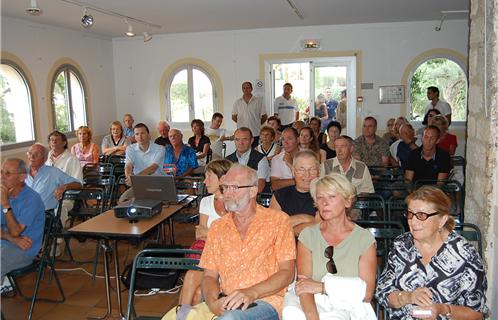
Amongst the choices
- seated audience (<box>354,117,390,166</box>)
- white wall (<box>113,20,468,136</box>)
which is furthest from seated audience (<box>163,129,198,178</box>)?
white wall (<box>113,20,468,136</box>)

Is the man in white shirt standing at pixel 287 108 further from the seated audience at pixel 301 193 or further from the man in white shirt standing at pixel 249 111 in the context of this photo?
the seated audience at pixel 301 193

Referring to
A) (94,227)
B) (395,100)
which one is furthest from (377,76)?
(94,227)

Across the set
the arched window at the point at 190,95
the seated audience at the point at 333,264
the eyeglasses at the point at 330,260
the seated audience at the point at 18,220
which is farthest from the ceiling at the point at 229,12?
the eyeglasses at the point at 330,260

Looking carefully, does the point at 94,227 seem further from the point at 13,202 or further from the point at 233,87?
the point at 233,87

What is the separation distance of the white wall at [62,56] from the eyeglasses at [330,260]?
6728 mm

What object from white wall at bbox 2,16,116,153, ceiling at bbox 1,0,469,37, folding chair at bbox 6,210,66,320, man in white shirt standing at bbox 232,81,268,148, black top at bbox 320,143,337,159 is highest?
ceiling at bbox 1,0,469,37

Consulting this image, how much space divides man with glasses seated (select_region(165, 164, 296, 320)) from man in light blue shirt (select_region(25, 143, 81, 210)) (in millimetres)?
2443

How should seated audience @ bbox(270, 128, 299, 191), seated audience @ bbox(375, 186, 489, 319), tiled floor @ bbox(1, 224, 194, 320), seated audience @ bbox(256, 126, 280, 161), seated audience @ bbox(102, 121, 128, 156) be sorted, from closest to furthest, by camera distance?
seated audience @ bbox(375, 186, 489, 319) → tiled floor @ bbox(1, 224, 194, 320) → seated audience @ bbox(270, 128, 299, 191) → seated audience @ bbox(256, 126, 280, 161) → seated audience @ bbox(102, 121, 128, 156)

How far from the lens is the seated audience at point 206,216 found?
2801 mm

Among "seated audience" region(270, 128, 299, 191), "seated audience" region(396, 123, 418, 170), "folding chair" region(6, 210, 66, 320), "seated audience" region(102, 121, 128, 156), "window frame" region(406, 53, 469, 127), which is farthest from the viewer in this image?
"window frame" region(406, 53, 469, 127)

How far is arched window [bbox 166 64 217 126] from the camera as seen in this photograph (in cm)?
1028

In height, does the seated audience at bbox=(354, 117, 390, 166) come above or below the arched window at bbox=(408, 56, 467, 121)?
below

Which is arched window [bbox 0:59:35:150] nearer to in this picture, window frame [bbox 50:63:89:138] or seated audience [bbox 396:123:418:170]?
window frame [bbox 50:63:89:138]

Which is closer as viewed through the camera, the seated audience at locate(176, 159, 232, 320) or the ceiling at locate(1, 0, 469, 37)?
the seated audience at locate(176, 159, 232, 320)
